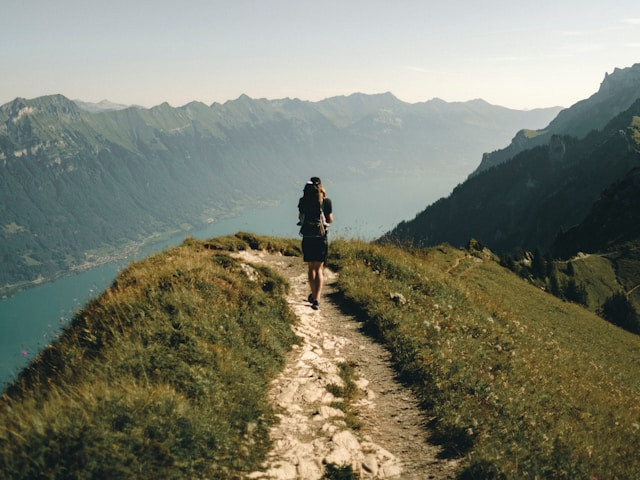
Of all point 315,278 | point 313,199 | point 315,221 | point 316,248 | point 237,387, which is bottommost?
point 237,387

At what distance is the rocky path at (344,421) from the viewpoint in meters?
6.87

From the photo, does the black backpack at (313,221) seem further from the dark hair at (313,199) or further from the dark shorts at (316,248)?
the dark shorts at (316,248)

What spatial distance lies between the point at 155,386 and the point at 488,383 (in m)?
7.05

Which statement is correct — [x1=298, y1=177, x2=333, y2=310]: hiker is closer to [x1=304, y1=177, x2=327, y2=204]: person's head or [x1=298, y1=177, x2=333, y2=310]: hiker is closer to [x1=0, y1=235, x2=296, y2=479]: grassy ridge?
[x1=304, y1=177, x2=327, y2=204]: person's head

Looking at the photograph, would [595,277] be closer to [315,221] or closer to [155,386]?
[315,221]

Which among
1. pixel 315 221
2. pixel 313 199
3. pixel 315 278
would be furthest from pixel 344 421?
pixel 313 199

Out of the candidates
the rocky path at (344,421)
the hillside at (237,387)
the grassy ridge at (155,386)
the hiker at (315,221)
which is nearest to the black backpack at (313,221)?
the hiker at (315,221)

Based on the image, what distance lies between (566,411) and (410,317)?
4.58 metres

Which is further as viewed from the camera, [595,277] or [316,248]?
[595,277]

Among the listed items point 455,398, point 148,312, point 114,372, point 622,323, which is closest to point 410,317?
point 455,398

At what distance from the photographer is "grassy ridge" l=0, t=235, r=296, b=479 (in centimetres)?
545

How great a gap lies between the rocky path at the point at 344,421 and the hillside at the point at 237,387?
0.31m

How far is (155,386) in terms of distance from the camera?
7082mm

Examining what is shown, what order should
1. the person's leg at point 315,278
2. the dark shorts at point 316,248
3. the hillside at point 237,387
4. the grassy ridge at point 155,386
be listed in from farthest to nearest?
the person's leg at point 315,278 < the dark shorts at point 316,248 < the hillside at point 237,387 < the grassy ridge at point 155,386
